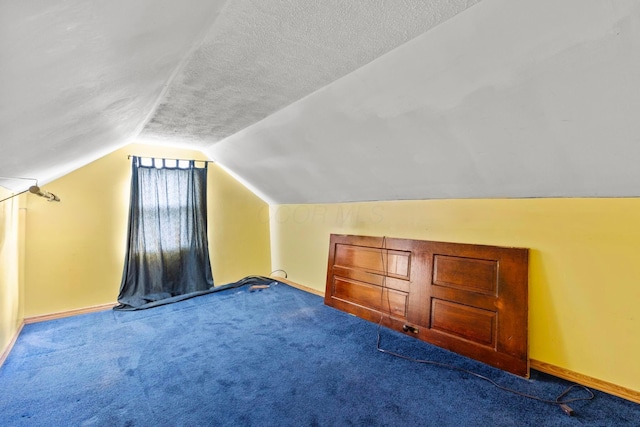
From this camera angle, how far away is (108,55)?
44.4 inches

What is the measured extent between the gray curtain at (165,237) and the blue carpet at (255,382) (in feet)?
2.56

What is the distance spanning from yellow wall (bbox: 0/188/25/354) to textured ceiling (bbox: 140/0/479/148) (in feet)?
5.46

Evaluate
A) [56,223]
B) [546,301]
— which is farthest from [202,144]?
[546,301]

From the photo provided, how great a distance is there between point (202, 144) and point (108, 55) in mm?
2929

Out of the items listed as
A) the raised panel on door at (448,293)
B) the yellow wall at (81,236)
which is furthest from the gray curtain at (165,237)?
the raised panel on door at (448,293)

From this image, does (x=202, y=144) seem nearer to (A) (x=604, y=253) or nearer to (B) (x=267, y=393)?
(B) (x=267, y=393)

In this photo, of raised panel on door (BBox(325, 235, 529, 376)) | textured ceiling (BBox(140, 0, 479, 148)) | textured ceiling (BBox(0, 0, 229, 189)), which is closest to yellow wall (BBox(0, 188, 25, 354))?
textured ceiling (BBox(0, 0, 229, 189))

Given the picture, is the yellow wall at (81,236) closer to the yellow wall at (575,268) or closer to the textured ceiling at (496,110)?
the textured ceiling at (496,110)

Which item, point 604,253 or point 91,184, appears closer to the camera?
point 604,253

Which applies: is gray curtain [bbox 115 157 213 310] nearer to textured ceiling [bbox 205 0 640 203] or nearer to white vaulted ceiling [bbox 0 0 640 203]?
white vaulted ceiling [bbox 0 0 640 203]

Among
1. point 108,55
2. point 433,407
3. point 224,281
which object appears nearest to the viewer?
point 108,55

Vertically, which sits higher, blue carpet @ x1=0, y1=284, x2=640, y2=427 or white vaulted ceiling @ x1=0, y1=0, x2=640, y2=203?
white vaulted ceiling @ x1=0, y1=0, x2=640, y2=203

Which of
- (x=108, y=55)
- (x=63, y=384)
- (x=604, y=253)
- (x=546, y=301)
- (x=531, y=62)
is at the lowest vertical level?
(x=63, y=384)

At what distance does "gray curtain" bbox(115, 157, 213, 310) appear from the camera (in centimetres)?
386
